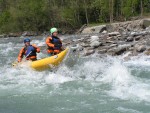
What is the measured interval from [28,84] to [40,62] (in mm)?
1448

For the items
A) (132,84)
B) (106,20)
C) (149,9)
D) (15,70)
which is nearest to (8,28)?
(106,20)

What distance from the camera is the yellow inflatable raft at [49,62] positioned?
11.7 metres

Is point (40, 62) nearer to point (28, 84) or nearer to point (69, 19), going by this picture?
point (28, 84)

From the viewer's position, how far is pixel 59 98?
8945 millimetres

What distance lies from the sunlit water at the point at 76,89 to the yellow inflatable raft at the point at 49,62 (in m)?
0.25

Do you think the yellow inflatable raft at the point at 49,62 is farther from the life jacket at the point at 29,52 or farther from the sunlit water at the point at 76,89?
the life jacket at the point at 29,52

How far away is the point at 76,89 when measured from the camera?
9.83 m

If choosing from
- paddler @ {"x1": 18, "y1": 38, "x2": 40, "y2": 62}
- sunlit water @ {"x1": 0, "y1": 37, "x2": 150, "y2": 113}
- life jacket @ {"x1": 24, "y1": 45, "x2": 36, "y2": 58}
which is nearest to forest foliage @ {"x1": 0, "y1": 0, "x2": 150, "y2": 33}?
paddler @ {"x1": 18, "y1": 38, "x2": 40, "y2": 62}

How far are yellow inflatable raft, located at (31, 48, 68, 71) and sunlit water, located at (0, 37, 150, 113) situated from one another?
0.81 ft

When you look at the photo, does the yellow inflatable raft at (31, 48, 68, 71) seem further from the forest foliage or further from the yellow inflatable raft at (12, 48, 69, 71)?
the forest foliage

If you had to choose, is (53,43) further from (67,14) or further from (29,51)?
(67,14)

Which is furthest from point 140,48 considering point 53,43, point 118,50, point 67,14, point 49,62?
point 67,14

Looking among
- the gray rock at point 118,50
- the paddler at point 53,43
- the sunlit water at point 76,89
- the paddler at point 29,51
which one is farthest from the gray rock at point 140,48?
the paddler at point 29,51

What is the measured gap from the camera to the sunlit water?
8.11 meters
